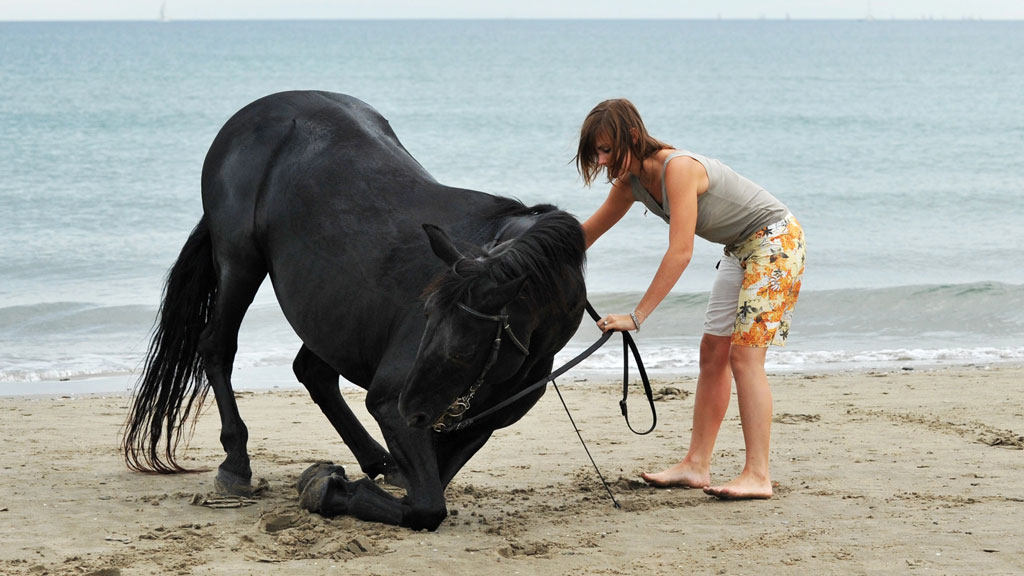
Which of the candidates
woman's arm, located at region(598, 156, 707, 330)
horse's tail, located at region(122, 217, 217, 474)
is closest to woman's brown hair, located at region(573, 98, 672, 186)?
woman's arm, located at region(598, 156, 707, 330)

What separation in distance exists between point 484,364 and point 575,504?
1.05 meters

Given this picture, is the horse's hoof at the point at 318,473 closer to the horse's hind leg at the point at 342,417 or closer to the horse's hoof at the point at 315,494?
the horse's hoof at the point at 315,494

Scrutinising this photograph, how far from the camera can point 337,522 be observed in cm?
377

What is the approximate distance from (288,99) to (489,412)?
173 centimetres

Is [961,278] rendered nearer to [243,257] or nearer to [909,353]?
[909,353]

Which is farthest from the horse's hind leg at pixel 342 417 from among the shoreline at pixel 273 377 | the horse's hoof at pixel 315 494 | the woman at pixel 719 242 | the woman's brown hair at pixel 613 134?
the shoreline at pixel 273 377

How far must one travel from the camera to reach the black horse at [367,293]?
3.30 metres

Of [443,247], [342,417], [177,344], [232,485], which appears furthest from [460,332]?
[177,344]

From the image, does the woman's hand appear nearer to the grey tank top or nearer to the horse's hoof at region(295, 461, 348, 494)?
the grey tank top

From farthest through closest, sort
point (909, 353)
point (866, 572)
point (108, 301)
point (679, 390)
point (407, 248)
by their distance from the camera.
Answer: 1. point (108, 301)
2. point (909, 353)
3. point (679, 390)
4. point (407, 248)
5. point (866, 572)

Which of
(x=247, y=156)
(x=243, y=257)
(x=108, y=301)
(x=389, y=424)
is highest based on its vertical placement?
(x=247, y=156)

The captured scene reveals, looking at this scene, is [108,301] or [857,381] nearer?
[857,381]

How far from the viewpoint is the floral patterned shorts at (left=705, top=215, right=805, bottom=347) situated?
13.2 ft

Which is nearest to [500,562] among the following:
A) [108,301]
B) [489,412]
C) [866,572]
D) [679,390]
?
[489,412]
